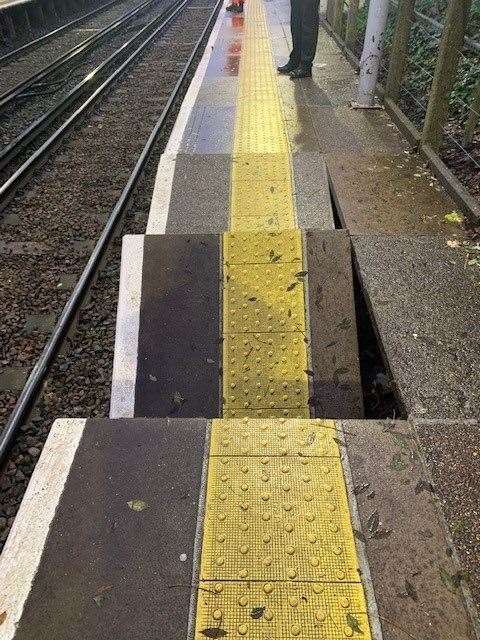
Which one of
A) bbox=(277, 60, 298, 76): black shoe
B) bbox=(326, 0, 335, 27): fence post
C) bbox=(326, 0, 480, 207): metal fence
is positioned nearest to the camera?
bbox=(326, 0, 480, 207): metal fence

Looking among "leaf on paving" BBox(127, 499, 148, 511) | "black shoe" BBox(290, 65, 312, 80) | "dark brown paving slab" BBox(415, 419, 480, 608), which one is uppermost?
"black shoe" BBox(290, 65, 312, 80)

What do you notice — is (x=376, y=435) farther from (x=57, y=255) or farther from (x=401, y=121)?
(x=401, y=121)

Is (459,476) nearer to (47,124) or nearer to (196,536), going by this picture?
(196,536)

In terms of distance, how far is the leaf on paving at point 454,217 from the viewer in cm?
426

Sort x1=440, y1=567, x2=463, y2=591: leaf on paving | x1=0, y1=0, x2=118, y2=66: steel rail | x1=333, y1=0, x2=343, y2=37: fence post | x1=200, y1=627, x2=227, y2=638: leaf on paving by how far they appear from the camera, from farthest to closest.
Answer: x1=0, y1=0, x2=118, y2=66: steel rail, x1=333, y1=0, x2=343, y2=37: fence post, x1=440, y1=567, x2=463, y2=591: leaf on paving, x1=200, y1=627, x2=227, y2=638: leaf on paving

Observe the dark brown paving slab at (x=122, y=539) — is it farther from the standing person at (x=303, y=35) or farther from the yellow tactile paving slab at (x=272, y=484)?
the standing person at (x=303, y=35)

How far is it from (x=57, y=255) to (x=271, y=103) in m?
4.18

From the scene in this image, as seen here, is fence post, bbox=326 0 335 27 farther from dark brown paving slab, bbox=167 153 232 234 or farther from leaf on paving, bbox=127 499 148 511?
leaf on paving, bbox=127 499 148 511

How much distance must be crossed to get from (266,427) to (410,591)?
974 millimetres

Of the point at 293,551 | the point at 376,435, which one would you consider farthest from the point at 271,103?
the point at 293,551

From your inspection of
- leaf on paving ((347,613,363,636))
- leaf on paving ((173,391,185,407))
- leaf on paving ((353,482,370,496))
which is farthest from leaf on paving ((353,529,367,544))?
leaf on paving ((173,391,185,407))

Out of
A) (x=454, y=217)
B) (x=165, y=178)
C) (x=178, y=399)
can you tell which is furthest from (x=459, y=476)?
(x=165, y=178)

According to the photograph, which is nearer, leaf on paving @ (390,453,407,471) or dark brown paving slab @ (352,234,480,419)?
leaf on paving @ (390,453,407,471)

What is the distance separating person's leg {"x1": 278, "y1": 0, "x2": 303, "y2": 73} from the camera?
8.21 metres
